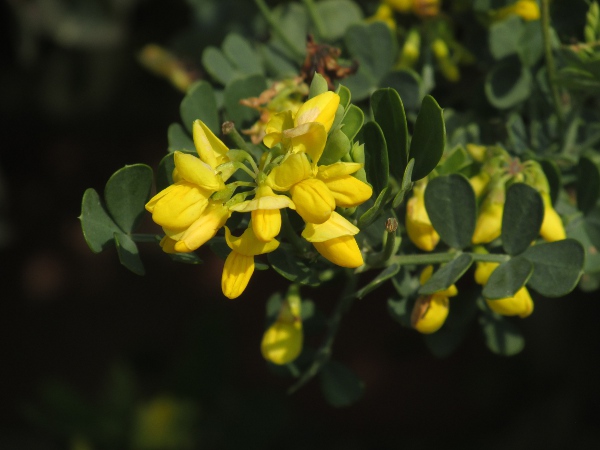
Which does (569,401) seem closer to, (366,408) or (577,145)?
(366,408)

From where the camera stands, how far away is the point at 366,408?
265 cm

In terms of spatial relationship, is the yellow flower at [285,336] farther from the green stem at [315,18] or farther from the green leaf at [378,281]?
the green stem at [315,18]

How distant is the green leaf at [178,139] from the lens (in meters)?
0.89

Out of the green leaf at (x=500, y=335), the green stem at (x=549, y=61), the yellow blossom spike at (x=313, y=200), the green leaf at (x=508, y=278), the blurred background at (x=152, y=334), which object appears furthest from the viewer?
the blurred background at (x=152, y=334)

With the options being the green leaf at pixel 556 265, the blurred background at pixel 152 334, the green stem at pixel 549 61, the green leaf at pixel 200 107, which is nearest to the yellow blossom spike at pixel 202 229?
the green leaf at pixel 200 107

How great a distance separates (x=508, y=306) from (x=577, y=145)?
29cm

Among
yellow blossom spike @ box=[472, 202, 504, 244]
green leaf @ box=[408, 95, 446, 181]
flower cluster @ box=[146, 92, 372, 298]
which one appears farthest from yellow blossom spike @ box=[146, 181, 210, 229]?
yellow blossom spike @ box=[472, 202, 504, 244]

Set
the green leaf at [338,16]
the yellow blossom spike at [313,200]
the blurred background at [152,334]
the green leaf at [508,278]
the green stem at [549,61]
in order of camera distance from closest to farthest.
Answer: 1. the yellow blossom spike at [313,200]
2. the green leaf at [508,278]
3. the green stem at [549,61]
4. the green leaf at [338,16]
5. the blurred background at [152,334]

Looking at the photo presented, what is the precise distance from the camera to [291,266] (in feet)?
2.51

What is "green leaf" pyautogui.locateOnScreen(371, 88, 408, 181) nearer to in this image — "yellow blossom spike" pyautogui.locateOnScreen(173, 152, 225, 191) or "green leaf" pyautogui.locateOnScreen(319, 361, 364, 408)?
"yellow blossom spike" pyautogui.locateOnScreen(173, 152, 225, 191)

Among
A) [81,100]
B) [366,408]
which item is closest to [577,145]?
[81,100]

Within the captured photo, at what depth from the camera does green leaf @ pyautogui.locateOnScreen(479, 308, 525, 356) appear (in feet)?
3.23

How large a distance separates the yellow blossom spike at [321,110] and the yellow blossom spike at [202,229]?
107 millimetres

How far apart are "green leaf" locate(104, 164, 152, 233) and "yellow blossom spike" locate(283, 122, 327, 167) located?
207mm
